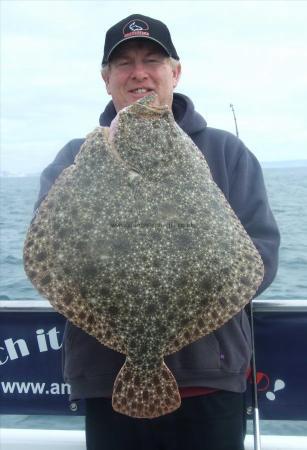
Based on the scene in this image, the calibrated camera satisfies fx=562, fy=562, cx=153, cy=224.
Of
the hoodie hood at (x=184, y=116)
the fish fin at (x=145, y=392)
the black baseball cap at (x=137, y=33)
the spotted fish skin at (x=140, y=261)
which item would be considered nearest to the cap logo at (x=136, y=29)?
the black baseball cap at (x=137, y=33)

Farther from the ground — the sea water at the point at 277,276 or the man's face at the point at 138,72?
the man's face at the point at 138,72

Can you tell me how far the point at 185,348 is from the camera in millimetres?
2615

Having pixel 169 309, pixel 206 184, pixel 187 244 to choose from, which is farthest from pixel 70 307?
pixel 206 184

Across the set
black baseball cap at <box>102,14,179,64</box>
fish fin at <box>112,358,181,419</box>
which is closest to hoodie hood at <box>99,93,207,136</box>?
black baseball cap at <box>102,14,179,64</box>

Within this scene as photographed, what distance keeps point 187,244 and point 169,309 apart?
27cm

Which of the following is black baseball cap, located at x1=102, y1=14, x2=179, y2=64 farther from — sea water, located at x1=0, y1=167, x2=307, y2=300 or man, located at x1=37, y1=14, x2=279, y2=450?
sea water, located at x1=0, y1=167, x2=307, y2=300

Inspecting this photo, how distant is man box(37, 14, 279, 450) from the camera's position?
8.68 ft

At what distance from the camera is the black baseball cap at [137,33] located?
291cm

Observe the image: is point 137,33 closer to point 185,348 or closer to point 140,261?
point 140,261

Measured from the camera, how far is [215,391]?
269cm

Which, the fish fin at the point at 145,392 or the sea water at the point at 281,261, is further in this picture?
the sea water at the point at 281,261

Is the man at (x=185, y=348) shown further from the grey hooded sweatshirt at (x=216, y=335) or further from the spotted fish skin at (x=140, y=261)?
the spotted fish skin at (x=140, y=261)

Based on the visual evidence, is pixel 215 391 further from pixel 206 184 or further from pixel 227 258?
pixel 206 184

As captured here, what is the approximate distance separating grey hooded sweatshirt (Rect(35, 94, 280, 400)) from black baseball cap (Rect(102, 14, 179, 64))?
1.36ft
